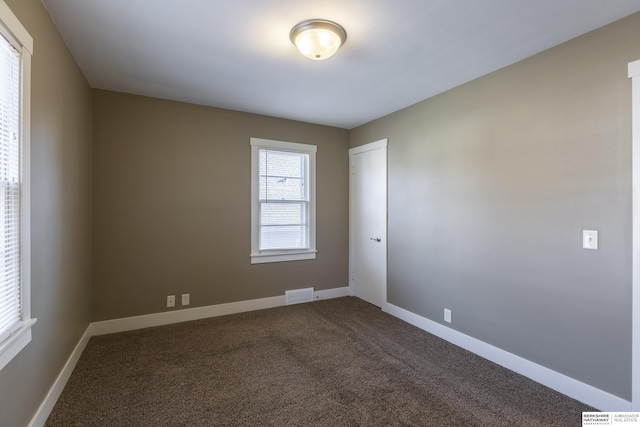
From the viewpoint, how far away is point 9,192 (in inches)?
60.1

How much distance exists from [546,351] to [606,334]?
0.43 meters

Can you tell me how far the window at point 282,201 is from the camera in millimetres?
3988

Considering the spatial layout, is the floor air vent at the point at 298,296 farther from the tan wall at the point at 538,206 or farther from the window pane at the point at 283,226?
the tan wall at the point at 538,206

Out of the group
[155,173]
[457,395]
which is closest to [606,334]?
[457,395]

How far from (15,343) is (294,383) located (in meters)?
1.68

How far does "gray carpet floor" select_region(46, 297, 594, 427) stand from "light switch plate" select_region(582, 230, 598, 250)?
3.56 feet

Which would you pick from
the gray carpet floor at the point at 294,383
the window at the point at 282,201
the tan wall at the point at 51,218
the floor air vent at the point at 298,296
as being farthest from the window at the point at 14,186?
the floor air vent at the point at 298,296

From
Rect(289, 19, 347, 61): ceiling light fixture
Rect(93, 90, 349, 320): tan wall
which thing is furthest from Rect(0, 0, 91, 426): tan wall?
Rect(289, 19, 347, 61): ceiling light fixture

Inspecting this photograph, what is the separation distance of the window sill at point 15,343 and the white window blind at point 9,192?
0.03 metres

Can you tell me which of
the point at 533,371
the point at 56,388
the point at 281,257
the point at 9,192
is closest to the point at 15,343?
the point at 9,192

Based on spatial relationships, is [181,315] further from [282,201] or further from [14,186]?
[14,186]

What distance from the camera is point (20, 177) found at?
1602 mm

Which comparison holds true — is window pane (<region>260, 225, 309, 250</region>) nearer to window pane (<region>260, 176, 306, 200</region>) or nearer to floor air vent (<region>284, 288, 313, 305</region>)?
window pane (<region>260, 176, 306, 200</region>)

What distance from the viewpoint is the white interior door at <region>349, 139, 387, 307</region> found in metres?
4.02
